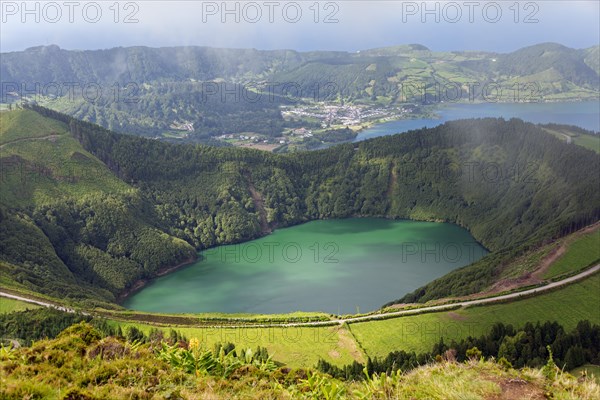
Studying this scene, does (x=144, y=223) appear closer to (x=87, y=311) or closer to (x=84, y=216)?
(x=84, y=216)

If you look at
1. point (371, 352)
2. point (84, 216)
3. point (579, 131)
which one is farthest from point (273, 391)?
point (579, 131)

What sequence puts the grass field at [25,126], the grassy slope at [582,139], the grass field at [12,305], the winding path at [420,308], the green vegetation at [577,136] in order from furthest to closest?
1. the green vegetation at [577,136]
2. the grassy slope at [582,139]
3. the grass field at [25,126]
4. the grass field at [12,305]
5. the winding path at [420,308]

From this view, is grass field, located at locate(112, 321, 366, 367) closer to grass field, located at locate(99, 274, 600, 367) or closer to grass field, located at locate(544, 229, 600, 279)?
grass field, located at locate(99, 274, 600, 367)

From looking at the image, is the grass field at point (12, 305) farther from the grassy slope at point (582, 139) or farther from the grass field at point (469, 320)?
the grassy slope at point (582, 139)

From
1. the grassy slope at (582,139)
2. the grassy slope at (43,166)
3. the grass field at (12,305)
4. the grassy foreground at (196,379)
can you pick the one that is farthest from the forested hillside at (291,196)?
the grassy foreground at (196,379)

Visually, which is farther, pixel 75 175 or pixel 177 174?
pixel 177 174

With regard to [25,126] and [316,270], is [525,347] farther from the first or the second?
[25,126]
